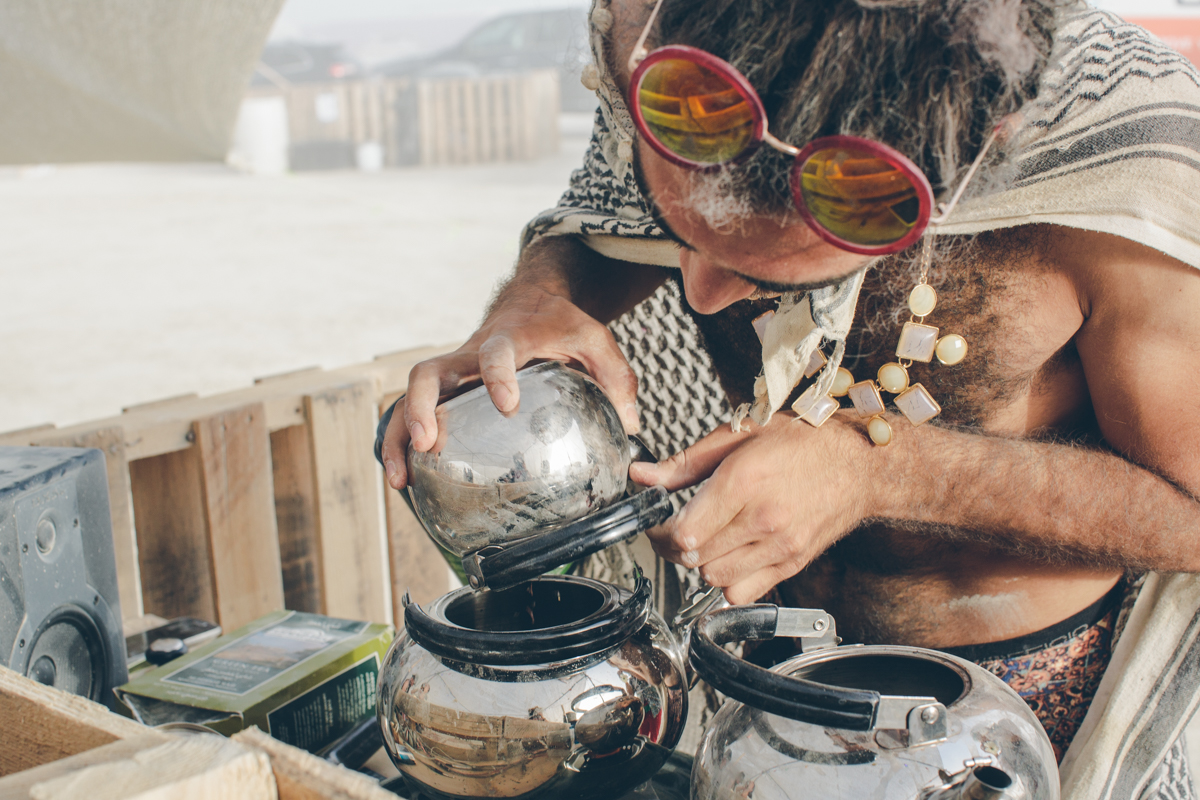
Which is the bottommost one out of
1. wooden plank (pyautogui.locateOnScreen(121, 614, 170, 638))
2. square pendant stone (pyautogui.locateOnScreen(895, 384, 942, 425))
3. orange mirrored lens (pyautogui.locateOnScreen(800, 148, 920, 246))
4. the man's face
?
wooden plank (pyautogui.locateOnScreen(121, 614, 170, 638))

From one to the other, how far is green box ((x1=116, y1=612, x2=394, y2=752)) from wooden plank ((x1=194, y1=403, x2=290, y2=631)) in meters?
0.70

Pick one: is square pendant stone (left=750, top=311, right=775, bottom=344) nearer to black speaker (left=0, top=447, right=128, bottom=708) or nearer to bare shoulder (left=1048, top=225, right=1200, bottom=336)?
bare shoulder (left=1048, top=225, right=1200, bottom=336)

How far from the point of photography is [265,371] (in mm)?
4965

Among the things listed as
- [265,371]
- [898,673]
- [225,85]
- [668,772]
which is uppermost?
[225,85]

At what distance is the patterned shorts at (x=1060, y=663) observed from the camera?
1.25m

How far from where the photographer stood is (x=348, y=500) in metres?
2.34

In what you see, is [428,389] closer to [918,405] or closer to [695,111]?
[695,111]

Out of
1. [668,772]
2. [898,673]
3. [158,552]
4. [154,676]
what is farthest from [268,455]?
[898,673]

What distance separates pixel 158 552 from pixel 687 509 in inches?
63.6

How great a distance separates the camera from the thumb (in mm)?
964

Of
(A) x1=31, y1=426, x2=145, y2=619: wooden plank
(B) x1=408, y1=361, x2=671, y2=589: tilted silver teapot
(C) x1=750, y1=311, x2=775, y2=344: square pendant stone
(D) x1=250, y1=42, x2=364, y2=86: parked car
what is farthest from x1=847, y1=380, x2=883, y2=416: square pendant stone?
(D) x1=250, y1=42, x2=364, y2=86: parked car

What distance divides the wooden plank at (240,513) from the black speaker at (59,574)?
755 millimetres

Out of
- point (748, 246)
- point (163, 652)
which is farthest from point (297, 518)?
point (748, 246)

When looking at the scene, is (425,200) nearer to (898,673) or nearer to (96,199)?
(96,199)
